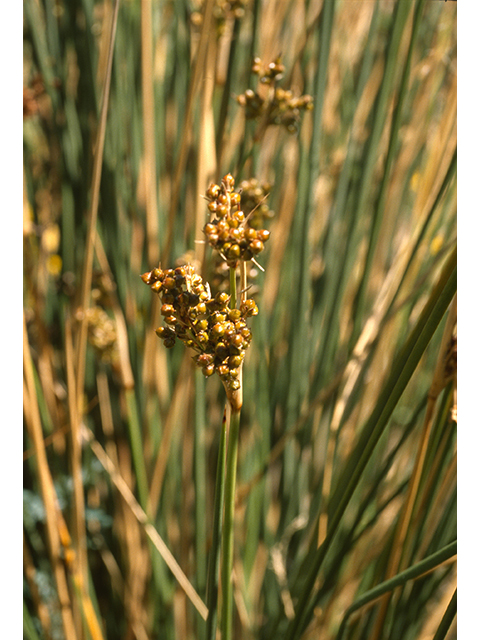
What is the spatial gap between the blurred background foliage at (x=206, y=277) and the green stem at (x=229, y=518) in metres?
0.22

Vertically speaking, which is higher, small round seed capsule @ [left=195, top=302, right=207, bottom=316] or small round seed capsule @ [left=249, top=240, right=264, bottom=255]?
small round seed capsule @ [left=249, top=240, right=264, bottom=255]

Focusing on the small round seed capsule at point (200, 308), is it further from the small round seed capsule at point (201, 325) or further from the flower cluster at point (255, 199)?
the flower cluster at point (255, 199)

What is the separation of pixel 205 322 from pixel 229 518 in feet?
0.47

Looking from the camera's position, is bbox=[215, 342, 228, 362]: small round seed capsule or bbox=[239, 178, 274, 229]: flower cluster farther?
bbox=[239, 178, 274, 229]: flower cluster

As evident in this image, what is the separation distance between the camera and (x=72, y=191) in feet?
3.07

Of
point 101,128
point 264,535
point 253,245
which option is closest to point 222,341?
point 253,245

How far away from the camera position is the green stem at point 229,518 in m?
0.34

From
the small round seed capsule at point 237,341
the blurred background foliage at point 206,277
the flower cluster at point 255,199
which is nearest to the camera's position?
the small round seed capsule at point 237,341

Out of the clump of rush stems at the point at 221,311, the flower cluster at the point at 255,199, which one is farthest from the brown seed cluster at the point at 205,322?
the flower cluster at the point at 255,199

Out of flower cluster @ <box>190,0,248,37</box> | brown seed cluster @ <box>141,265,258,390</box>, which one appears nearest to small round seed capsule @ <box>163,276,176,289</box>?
brown seed cluster @ <box>141,265,258,390</box>

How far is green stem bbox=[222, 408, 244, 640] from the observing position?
13.4 inches

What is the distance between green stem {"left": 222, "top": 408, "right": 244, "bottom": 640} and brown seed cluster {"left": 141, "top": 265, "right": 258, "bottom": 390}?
4 centimetres

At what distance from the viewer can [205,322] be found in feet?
1.05

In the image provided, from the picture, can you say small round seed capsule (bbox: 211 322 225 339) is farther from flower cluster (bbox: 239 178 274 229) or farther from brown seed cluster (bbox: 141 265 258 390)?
flower cluster (bbox: 239 178 274 229)
